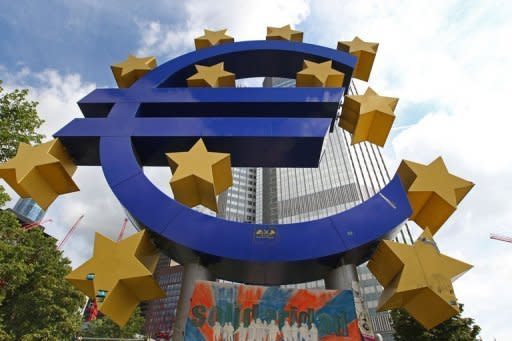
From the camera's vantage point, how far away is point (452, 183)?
6.23 meters

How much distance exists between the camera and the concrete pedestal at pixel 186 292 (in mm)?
5353

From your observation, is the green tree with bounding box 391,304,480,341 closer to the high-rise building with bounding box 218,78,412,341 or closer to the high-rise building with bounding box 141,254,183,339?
the high-rise building with bounding box 218,78,412,341

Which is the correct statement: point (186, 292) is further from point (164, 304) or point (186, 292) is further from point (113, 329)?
point (164, 304)

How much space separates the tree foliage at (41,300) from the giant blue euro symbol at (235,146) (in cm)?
1135

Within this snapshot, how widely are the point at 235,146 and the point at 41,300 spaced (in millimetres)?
19151

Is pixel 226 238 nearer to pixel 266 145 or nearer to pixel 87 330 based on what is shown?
pixel 266 145

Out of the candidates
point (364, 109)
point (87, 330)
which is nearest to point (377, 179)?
point (87, 330)

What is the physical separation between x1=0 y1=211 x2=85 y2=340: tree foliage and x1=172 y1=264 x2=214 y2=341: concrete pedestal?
12984mm

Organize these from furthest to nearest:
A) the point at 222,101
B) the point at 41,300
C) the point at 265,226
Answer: the point at 41,300
the point at 222,101
the point at 265,226

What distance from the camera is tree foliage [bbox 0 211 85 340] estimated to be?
17.5 m

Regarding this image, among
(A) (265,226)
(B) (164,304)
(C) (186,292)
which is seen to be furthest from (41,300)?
(B) (164,304)

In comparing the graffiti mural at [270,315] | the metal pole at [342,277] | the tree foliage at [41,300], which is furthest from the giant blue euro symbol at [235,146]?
the tree foliage at [41,300]

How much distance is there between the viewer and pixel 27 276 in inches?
752

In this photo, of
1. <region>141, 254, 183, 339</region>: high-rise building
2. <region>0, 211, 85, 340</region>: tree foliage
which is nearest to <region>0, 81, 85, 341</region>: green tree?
<region>0, 211, 85, 340</region>: tree foliage
